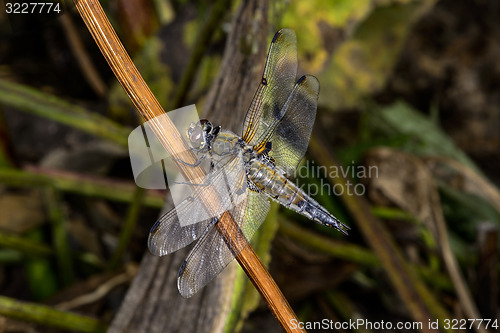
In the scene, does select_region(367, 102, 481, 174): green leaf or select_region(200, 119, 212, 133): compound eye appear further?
select_region(367, 102, 481, 174): green leaf

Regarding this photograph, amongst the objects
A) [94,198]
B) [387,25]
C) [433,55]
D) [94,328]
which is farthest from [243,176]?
[433,55]

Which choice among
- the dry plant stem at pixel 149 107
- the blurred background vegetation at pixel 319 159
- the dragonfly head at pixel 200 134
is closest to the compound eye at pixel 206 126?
the dragonfly head at pixel 200 134

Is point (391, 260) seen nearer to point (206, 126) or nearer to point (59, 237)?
point (206, 126)

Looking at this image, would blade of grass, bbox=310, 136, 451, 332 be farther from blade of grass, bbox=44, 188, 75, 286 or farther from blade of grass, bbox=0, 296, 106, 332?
blade of grass, bbox=44, 188, 75, 286

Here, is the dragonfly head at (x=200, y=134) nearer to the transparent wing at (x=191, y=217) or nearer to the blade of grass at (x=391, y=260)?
the transparent wing at (x=191, y=217)

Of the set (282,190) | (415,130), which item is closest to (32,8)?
(282,190)

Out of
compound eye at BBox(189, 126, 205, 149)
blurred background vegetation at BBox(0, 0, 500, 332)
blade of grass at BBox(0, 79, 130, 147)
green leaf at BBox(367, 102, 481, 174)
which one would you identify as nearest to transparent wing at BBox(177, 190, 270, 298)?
compound eye at BBox(189, 126, 205, 149)
